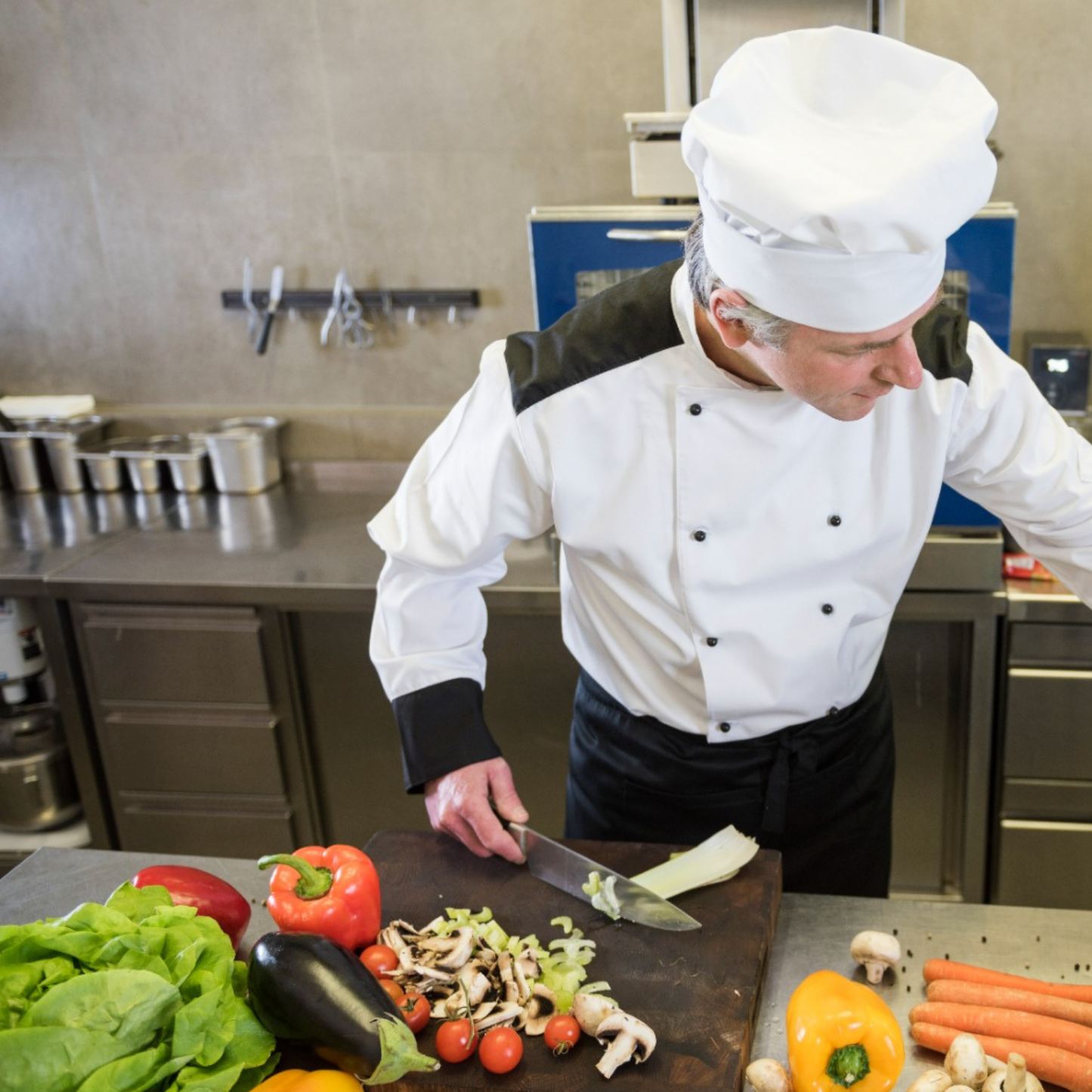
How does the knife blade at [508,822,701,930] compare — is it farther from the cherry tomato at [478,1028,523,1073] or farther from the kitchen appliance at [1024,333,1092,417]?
the kitchen appliance at [1024,333,1092,417]

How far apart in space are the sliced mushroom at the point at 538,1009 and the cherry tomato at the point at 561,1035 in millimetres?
14

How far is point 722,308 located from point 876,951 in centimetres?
62

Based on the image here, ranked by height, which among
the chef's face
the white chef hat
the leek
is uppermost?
the white chef hat

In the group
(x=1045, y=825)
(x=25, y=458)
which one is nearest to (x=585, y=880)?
(x=1045, y=825)

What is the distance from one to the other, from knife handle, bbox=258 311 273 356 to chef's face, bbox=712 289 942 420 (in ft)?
6.05

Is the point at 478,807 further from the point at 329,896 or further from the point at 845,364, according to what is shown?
the point at 845,364

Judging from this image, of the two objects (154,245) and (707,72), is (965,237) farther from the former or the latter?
(154,245)

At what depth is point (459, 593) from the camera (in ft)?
4.67

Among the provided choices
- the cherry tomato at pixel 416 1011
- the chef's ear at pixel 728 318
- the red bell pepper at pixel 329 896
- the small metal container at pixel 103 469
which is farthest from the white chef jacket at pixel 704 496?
the small metal container at pixel 103 469

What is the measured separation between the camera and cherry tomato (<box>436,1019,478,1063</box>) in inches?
40.6

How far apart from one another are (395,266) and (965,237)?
4.30ft

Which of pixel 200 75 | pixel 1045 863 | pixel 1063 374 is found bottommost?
pixel 1045 863

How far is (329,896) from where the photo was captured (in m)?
1.15

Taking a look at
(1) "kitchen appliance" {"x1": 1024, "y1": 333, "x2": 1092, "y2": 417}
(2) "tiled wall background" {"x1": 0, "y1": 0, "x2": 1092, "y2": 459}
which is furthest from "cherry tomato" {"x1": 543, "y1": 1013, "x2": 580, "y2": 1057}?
(2) "tiled wall background" {"x1": 0, "y1": 0, "x2": 1092, "y2": 459}
